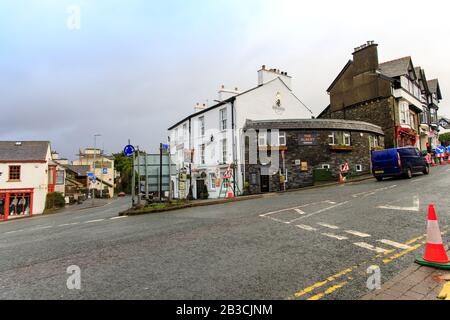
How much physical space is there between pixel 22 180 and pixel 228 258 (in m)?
33.9

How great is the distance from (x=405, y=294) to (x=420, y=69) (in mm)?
49586

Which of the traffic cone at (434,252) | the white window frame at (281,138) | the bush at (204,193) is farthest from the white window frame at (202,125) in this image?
the traffic cone at (434,252)

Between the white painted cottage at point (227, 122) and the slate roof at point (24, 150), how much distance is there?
1658 centimetres

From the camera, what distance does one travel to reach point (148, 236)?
7.53 metres

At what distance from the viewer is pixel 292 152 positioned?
2434 centimetres

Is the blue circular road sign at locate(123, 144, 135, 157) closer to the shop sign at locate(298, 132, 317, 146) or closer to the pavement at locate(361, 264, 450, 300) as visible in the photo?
the pavement at locate(361, 264, 450, 300)

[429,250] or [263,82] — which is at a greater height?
[263,82]

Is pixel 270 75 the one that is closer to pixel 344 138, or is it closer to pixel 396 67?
pixel 344 138

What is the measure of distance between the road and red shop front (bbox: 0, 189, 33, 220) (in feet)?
92.1

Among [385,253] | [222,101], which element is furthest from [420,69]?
[385,253]

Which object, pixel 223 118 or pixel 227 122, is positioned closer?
pixel 227 122

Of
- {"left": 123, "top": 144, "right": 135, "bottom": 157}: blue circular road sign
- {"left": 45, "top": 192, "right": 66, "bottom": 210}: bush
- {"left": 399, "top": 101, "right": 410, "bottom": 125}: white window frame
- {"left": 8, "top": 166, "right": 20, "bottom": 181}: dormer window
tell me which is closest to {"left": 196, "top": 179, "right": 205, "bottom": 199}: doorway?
{"left": 123, "top": 144, "right": 135, "bottom": 157}: blue circular road sign

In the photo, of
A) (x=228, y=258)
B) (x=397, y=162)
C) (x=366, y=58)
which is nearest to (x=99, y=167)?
(x=366, y=58)
